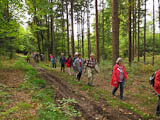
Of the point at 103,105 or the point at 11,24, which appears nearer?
the point at 103,105

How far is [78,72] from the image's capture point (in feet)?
30.0

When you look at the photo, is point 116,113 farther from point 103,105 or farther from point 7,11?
point 7,11

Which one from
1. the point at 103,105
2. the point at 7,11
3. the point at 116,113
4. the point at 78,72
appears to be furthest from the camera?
the point at 7,11

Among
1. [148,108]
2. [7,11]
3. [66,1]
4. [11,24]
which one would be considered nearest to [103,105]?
[148,108]

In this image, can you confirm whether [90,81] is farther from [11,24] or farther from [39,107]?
[11,24]

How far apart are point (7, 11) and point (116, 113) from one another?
10.7 meters

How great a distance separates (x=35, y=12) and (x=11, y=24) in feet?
6.94

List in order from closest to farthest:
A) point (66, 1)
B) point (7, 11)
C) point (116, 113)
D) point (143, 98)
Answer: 1. point (116, 113)
2. point (143, 98)
3. point (7, 11)
4. point (66, 1)

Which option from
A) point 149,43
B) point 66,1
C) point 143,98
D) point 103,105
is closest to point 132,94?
point 143,98

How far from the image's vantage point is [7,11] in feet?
32.2

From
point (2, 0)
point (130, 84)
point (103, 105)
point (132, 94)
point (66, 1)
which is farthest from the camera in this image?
point (66, 1)

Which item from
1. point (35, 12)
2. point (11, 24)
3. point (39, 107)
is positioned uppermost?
point (35, 12)

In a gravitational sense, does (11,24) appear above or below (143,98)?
above

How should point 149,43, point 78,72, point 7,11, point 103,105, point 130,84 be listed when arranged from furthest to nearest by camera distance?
1. point 149,43
2. point 7,11
3. point 78,72
4. point 130,84
5. point 103,105
